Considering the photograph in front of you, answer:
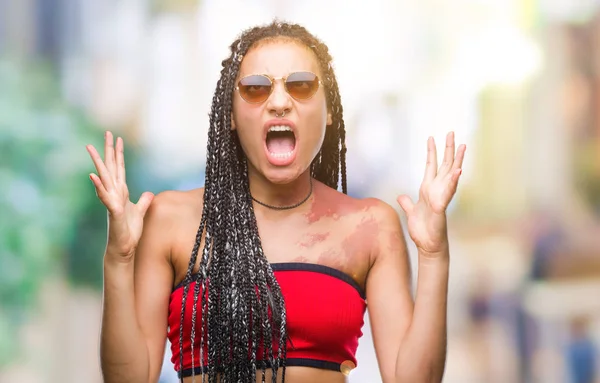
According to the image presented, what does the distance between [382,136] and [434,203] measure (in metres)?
2.10

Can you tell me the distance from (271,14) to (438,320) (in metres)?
2.44

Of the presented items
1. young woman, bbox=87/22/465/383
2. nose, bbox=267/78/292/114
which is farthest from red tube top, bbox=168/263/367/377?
nose, bbox=267/78/292/114

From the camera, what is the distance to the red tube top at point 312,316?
2.32 meters

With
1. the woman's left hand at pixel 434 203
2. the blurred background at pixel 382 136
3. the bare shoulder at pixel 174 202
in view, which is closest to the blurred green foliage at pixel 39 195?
the blurred background at pixel 382 136

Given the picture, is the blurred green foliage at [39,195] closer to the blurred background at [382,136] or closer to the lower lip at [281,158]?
the blurred background at [382,136]

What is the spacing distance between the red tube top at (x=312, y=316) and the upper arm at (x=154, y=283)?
1.2 inches

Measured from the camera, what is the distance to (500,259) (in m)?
5.15

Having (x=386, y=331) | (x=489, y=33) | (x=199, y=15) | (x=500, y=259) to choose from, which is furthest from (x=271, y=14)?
(x=386, y=331)

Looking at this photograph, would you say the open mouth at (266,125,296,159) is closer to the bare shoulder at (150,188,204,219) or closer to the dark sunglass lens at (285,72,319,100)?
the dark sunglass lens at (285,72,319,100)

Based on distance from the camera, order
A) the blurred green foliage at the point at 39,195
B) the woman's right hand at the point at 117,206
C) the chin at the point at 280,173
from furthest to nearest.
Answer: the blurred green foliage at the point at 39,195 → the chin at the point at 280,173 → the woman's right hand at the point at 117,206

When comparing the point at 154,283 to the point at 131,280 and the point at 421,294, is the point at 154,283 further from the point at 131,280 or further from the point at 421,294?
the point at 421,294

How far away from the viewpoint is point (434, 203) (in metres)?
2.29

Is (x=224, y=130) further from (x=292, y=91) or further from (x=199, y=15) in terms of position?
(x=199, y=15)

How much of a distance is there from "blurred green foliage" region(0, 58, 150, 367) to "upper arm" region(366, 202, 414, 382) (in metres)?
2.76
